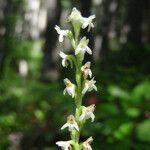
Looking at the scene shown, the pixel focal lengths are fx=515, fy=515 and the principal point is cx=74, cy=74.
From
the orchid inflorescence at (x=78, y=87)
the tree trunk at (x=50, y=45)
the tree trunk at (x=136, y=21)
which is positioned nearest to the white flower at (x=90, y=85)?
the orchid inflorescence at (x=78, y=87)

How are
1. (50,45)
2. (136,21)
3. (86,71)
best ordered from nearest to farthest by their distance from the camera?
(86,71) < (50,45) < (136,21)

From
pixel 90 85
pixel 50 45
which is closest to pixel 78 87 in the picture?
pixel 90 85

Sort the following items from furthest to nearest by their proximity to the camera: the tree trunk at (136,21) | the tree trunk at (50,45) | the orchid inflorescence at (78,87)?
the tree trunk at (136,21) < the tree trunk at (50,45) < the orchid inflorescence at (78,87)

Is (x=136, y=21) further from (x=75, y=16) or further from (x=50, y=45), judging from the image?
(x=75, y=16)

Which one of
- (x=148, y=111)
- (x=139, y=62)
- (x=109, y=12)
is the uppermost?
(x=109, y=12)

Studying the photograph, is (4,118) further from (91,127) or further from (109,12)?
(109,12)

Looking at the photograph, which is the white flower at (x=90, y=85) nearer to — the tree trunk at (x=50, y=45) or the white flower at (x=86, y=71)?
the white flower at (x=86, y=71)

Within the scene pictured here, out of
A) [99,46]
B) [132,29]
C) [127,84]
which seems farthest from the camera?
[99,46]

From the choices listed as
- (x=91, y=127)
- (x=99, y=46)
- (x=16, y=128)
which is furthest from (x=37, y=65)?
(x=91, y=127)
